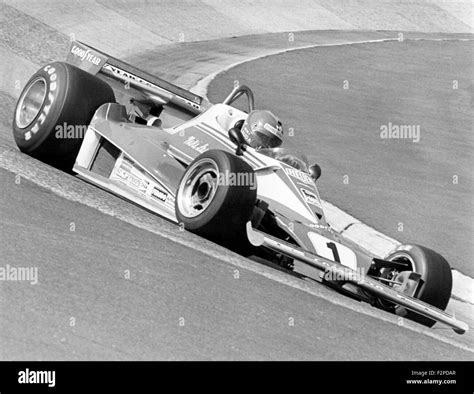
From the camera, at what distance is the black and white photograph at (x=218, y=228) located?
543cm

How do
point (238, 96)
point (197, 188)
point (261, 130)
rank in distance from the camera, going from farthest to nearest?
1. point (238, 96)
2. point (261, 130)
3. point (197, 188)

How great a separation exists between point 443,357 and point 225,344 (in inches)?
65.1


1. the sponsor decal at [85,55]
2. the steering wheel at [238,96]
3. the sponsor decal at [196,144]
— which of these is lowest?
the sponsor decal at [196,144]

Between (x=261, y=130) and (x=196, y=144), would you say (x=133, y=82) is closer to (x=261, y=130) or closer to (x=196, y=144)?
(x=196, y=144)

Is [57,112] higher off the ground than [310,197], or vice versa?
[57,112]

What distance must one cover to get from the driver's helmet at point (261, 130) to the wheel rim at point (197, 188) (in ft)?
3.36

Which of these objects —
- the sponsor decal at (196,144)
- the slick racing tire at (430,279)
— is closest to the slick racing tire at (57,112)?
the sponsor decal at (196,144)

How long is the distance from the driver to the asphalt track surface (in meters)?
1.99

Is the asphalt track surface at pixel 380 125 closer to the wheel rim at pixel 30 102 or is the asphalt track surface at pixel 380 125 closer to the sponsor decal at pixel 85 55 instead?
the sponsor decal at pixel 85 55

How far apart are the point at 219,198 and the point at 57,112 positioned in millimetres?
1975

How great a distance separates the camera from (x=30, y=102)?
8617 millimetres

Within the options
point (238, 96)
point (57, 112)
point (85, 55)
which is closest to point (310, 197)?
point (238, 96)

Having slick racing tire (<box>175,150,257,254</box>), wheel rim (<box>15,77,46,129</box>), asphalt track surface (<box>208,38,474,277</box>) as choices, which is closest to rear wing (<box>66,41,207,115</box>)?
A: wheel rim (<box>15,77,46,129</box>)
